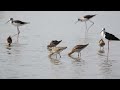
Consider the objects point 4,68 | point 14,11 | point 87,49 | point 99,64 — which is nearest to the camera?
point 4,68

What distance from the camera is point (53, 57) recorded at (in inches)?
534

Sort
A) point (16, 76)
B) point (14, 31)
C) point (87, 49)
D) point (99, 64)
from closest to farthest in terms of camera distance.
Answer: point (16, 76) → point (99, 64) → point (87, 49) → point (14, 31)

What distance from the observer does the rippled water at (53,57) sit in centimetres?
1137

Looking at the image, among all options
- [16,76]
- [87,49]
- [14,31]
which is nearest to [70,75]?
[16,76]

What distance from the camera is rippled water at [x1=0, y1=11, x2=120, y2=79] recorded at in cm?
1137

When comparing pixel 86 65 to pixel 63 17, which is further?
pixel 63 17

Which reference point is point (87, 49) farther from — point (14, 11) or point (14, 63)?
point (14, 11)

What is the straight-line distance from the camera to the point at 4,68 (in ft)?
38.7
